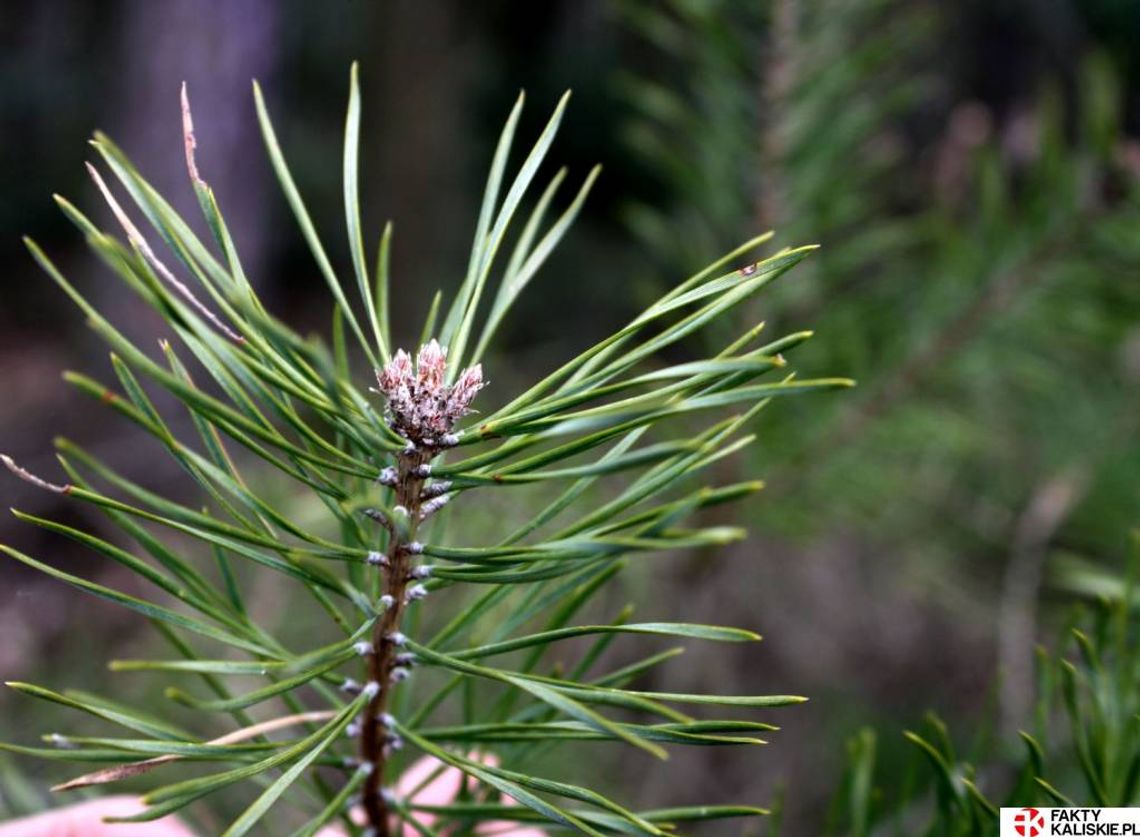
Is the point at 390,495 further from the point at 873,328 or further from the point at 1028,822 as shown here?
the point at 873,328

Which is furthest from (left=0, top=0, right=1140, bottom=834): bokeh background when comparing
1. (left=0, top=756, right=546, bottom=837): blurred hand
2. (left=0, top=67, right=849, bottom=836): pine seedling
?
(left=0, top=67, right=849, bottom=836): pine seedling

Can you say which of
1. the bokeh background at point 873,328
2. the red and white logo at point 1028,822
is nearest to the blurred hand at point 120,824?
the bokeh background at point 873,328

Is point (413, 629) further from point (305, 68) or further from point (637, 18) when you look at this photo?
point (305, 68)

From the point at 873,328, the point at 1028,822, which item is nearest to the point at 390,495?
the point at 1028,822

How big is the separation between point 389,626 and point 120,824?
283 millimetres

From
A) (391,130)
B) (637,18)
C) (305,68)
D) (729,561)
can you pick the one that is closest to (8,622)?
(729,561)

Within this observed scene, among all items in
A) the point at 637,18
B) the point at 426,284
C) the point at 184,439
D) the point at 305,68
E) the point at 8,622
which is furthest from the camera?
the point at 305,68

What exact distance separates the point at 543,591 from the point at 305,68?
5.56 metres

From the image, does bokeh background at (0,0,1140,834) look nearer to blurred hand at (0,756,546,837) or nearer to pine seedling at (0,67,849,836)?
blurred hand at (0,756,546,837)

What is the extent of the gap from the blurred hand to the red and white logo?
0.19 metres

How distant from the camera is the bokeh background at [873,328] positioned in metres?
0.75

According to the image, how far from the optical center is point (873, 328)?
814mm

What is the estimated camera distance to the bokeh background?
0.75 metres

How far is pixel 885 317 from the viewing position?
31.8 inches
